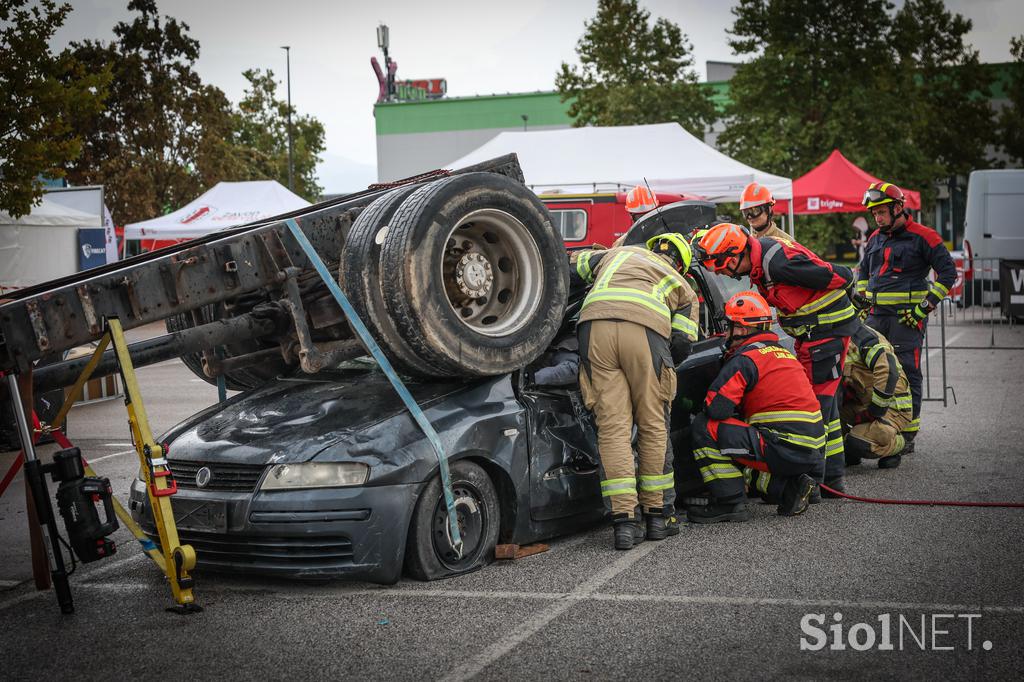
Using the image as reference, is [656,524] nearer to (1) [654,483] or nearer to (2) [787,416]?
(1) [654,483]

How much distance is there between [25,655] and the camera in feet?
14.7

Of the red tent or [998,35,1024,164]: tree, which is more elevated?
[998,35,1024,164]: tree

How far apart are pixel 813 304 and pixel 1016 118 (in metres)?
41.2

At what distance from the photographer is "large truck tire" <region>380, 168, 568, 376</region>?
5164 mm

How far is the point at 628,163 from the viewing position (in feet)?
65.1

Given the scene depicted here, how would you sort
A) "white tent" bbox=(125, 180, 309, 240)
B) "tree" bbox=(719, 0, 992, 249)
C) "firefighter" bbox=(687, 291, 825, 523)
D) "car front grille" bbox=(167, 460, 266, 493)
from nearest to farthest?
"car front grille" bbox=(167, 460, 266, 493)
"firefighter" bbox=(687, 291, 825, 523)
"white tent" bbox=(125, 180, 309, 240)
"tree" bbox=(719, 0, 992, 249)

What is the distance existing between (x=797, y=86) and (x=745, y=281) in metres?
30.1

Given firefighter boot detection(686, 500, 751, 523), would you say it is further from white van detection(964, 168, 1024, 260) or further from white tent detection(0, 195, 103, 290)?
white van detection(964, 168, 1024, 260)

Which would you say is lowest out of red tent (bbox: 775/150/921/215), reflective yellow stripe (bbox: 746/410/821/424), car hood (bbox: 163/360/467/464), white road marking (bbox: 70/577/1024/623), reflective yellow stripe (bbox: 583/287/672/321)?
white road marking (bbox: 70/577/1024/623)

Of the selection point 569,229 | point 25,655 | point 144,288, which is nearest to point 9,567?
point 25,655

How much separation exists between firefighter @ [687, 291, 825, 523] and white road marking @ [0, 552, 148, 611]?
10.5 ft

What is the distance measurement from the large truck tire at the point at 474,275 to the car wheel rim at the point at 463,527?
61cm

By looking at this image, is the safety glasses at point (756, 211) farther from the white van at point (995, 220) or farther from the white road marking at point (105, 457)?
the white van at point (995, 220)

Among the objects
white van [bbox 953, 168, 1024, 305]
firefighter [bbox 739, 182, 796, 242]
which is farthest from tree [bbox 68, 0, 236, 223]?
firefighter [bbox 739, 182, 796, 242]
